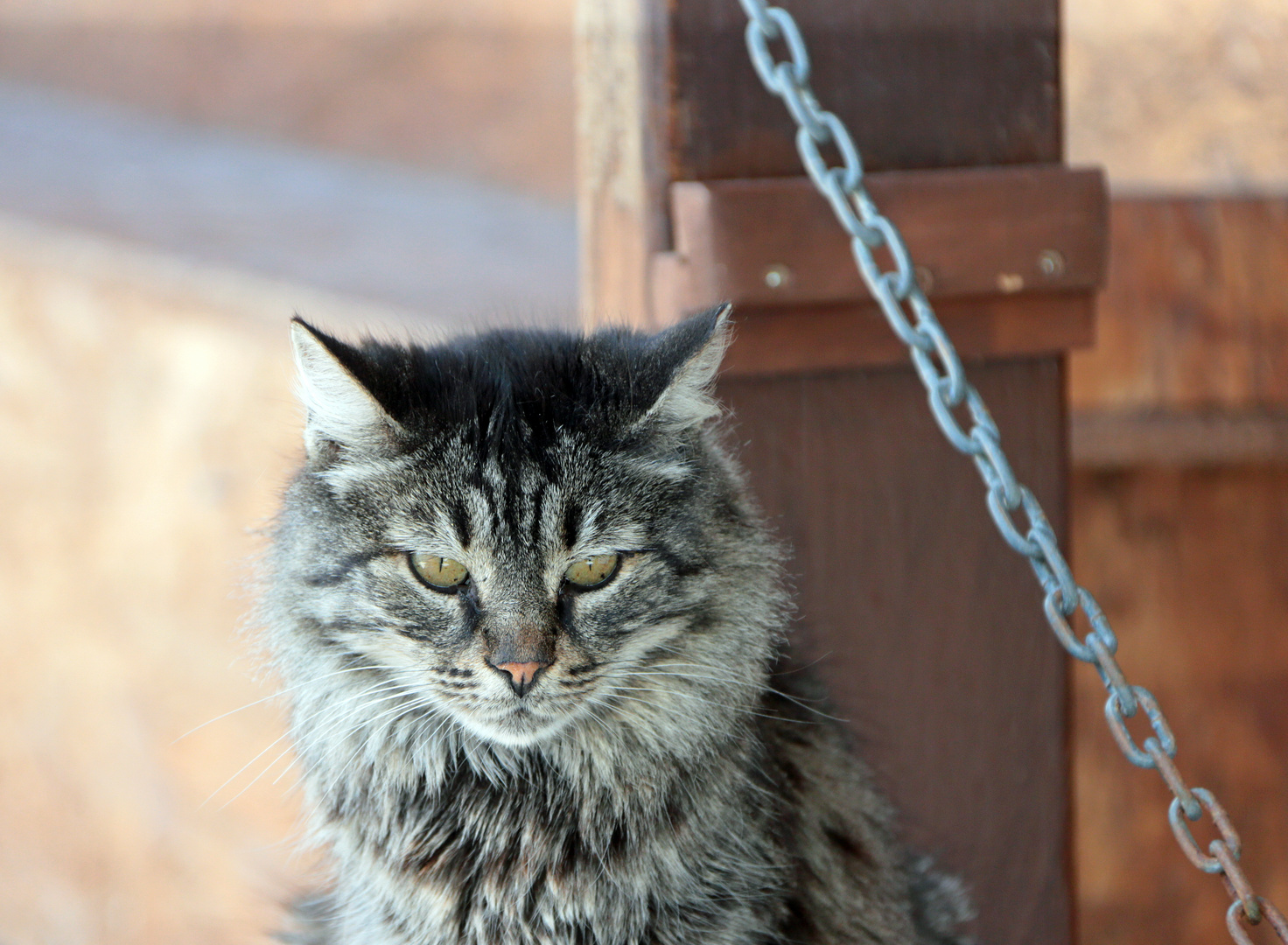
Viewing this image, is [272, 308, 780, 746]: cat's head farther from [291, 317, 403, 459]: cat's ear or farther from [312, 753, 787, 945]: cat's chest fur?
[312, 753, 787, 945]: cat's chest fur

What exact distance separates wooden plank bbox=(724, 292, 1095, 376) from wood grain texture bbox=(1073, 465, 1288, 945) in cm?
81

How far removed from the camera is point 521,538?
1503 millimetres

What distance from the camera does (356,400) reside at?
151 centimetres

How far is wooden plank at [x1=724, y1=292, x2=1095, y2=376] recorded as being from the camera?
2053 mm

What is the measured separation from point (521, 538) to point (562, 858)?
42 cm

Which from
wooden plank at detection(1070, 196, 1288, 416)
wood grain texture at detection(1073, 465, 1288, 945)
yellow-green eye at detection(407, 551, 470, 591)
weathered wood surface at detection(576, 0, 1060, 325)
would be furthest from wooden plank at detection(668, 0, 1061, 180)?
wood grain texture at detection(1073, 465, 1288, 945)

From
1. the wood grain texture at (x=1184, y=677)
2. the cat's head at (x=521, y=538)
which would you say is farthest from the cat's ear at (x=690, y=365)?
the wood grain texture at (x=1184, y=677)

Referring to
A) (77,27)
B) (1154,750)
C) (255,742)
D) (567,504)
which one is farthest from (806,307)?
(77,27)

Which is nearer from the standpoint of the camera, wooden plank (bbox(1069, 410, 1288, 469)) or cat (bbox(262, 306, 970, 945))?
cat (bbox(262, 306, 970, 945))

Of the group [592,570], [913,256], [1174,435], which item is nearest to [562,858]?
[592,570]

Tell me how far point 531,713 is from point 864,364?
0.93m

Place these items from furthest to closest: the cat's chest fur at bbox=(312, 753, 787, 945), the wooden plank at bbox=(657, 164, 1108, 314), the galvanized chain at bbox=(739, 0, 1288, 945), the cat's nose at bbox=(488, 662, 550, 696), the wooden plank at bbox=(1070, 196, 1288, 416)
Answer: the wooden plank at bbox=(1070, 196, 1288, 416)
the wooden plank at bbox=(657, 164, 1108, 314)
the cat's chest fur at bbox=(312, 753, 787, 945)
the cat's nose at bbox=(488, 662, 550, 696)
the galvanized chain at bbox=(739, 0, 1288, 945)

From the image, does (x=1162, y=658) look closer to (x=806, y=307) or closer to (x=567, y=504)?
(x=806, y=307)

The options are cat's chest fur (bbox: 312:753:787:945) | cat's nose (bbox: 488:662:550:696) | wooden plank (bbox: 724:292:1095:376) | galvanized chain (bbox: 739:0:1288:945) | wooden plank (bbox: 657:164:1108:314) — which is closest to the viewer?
galvanized chain (bbox: 739:0:1288:945)
